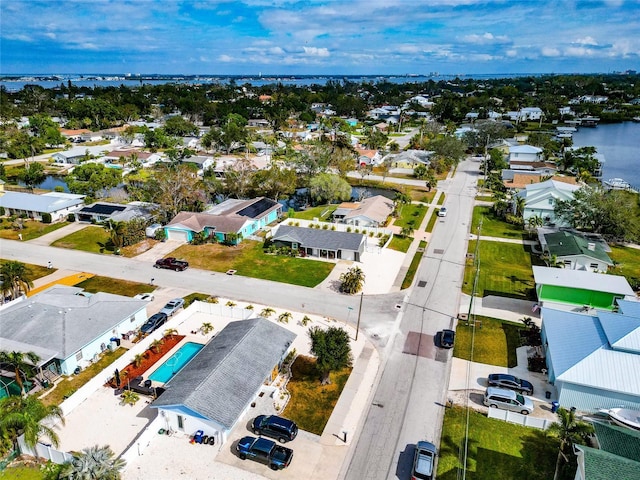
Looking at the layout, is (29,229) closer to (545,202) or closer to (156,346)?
(156,346)

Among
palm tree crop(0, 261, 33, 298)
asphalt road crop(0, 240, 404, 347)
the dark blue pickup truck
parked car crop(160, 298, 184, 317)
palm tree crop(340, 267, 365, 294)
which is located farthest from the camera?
palm tree crop(340, 267, 365, 294)

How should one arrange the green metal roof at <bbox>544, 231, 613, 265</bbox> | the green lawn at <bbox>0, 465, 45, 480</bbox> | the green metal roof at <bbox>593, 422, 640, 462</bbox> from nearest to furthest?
the green metal roof at <bbox>593, 422, 640, 462</bbox> < the green lawn at <bbox>0, 465, 45, 480</bbox> < the green metal roof at <bbox>544, 231, 613, 265</bbox>

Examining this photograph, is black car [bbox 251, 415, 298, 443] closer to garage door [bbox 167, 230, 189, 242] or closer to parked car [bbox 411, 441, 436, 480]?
parked car [bbox 411, 441, 436, 480]

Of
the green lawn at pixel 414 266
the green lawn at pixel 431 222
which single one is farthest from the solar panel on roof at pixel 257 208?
the green lawn at pixel 431 222

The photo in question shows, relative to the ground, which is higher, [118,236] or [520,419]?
[118,236]

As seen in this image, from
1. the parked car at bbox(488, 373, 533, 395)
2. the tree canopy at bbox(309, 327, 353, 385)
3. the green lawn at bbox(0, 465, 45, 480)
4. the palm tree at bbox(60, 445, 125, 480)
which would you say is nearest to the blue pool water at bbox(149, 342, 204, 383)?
the green lawn at bbox(0, 465, 45, 480)

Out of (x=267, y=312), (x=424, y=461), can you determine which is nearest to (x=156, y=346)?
(x=267, y=312)
